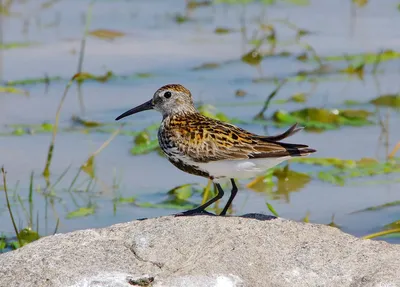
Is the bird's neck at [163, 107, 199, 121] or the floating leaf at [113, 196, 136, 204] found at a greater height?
the bird's neck at [163, 107, 199, 121]

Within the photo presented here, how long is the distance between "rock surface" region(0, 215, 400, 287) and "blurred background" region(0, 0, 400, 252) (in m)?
1.50

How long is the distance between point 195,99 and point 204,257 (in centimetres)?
628

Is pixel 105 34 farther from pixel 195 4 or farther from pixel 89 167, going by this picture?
pixel 89 167

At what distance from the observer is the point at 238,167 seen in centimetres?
748

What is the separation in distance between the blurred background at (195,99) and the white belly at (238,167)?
1.27 metres

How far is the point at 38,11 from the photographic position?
16500 millimetres

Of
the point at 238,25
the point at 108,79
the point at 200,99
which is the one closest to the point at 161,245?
the point at 200,99

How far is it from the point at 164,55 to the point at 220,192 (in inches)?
271

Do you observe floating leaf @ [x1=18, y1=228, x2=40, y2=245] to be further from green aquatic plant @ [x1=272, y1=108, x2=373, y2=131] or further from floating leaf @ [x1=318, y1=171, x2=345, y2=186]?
green aquatic plant @ [x1=272, y1=108, x2=373, y2=131]

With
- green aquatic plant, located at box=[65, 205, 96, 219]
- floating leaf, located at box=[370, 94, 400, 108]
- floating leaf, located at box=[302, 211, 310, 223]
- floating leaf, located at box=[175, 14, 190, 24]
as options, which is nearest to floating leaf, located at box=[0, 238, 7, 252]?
green aquatic plant, located at box=[65, 205, 96, 219]

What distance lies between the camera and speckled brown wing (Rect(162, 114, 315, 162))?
7.36 metres

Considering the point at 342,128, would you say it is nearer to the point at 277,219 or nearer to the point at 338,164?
the point at 338,164

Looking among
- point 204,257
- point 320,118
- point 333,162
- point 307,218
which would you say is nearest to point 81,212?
point 307,218

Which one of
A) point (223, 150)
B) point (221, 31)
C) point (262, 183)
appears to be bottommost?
point (262, 183)
